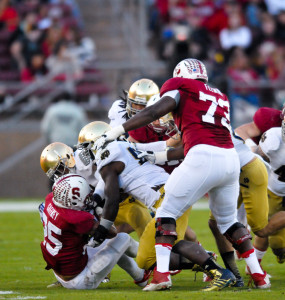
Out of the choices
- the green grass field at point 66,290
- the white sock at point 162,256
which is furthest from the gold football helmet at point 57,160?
the white sock at point 162,256

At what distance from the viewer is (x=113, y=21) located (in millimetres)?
16312

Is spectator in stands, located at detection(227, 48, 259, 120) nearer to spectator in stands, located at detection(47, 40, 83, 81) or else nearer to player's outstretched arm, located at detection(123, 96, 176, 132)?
spectator in stands, located at detection(47, 40, 83, 81)

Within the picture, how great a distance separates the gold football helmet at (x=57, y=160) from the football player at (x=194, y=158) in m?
1.03

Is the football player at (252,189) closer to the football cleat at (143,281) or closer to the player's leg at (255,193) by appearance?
the player's leg at (255,193)

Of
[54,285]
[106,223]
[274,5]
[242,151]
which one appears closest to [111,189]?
[106,223]

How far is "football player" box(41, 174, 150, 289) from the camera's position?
5.36 meters

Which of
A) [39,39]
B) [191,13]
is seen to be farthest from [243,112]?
[39,39]

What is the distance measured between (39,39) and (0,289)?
9.39 metres

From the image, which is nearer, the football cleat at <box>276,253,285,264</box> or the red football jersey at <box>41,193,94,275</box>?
the red football jersey at <box>41,193,94,275</box>

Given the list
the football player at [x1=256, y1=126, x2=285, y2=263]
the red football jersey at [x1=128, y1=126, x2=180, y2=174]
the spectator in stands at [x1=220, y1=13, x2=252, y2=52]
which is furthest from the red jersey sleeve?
the spectator in stands at [x1=220, y1=13, x2=252, y2=52]

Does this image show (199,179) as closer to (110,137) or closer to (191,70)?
(110,137)

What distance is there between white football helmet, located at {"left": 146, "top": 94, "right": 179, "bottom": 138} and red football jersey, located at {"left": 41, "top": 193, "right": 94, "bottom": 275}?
3.53 ft

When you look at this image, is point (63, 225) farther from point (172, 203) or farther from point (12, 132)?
point (12, 132)

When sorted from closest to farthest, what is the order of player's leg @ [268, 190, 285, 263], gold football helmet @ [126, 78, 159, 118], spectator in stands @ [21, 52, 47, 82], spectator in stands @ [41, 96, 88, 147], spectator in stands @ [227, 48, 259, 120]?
player's leg @ [268, 190, 285, 263] → gold football helmet @ [126, 78, 159, 118] → spectator in stands @ [41, 96, 88, 147] → spectator in stands @ [227, 48, 259, 120] → spectator in stands @ [21, 52, 47, 82]
